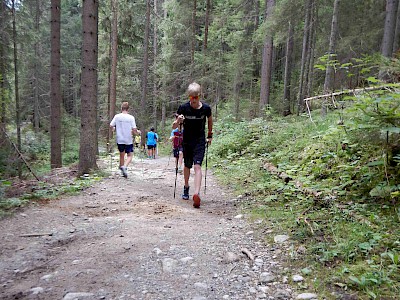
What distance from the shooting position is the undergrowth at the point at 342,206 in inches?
96.6

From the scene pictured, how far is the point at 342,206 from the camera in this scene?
387cm

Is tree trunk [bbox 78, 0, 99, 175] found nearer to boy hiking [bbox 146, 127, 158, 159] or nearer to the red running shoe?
the red running shoe

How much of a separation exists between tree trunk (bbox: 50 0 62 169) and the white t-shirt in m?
5.51

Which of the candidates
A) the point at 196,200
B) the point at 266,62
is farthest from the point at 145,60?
the point at 196,200

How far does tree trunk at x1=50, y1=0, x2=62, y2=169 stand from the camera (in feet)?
38.7

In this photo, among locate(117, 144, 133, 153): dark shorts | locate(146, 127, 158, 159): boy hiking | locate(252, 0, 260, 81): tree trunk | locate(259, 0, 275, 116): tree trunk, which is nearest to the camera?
locate(117, 144, 133, 153): dark shorts

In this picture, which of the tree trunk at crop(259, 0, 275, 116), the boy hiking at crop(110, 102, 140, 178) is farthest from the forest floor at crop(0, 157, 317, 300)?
the tree trunk at crop(259, 0, 275, 116)

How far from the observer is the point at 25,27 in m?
15.6

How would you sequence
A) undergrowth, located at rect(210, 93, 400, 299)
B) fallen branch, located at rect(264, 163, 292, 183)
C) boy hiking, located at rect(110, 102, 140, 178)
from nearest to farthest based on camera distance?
undergrowth, located at rect(210, 93, 400, 299) < fallen branch, located at rect(264, 163, 292, 183) < boy hiking, located at rect(110, 102, 140, 178)

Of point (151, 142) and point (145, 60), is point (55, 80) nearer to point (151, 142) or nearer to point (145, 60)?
point (151, 142)

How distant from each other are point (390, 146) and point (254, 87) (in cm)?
2582

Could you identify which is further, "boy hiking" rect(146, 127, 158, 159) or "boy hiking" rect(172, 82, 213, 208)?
"boy hiking" rect(146, 127, 158, 159)

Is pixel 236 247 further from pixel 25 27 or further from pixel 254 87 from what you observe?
pixel 254 87

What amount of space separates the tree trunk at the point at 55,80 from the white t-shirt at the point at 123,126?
5509mm
